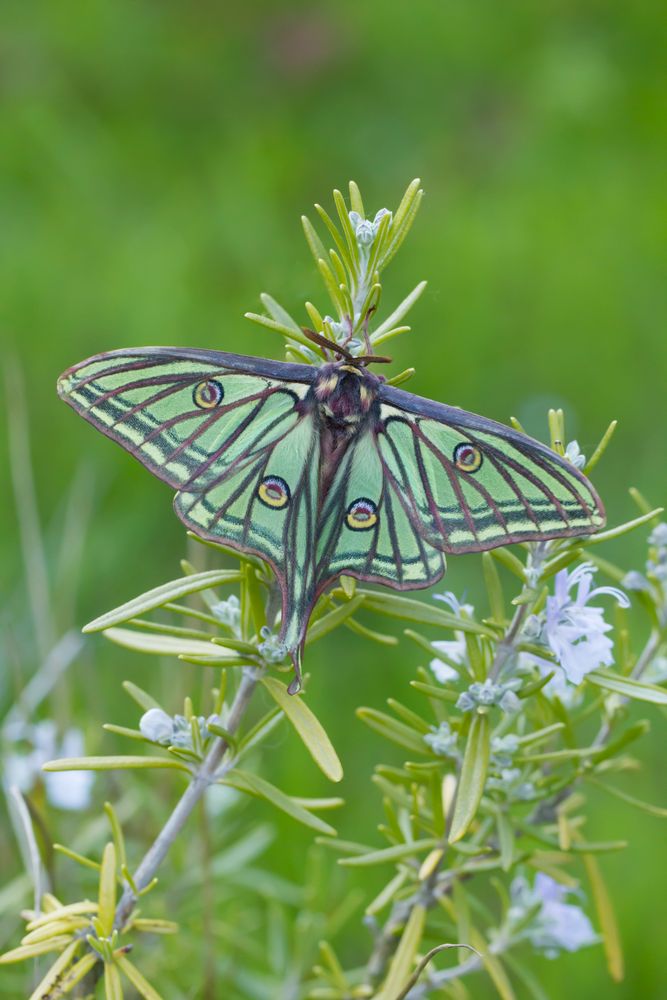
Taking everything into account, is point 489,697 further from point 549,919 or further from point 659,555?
point 549,919

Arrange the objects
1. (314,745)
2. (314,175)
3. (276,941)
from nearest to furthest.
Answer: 1. (314,745)
2. (276,941)
3. (314,175)

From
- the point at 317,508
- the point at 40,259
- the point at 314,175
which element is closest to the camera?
the point at 317,508

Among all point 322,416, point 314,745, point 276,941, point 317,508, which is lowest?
point 276,941

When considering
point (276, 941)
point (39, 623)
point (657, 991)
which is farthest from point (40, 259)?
point (657, 991)

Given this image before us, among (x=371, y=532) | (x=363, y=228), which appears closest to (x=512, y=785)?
(x=371, y=532)

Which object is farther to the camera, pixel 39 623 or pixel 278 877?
pixel 278 877

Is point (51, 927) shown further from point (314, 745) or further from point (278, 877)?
point (278, 877)
